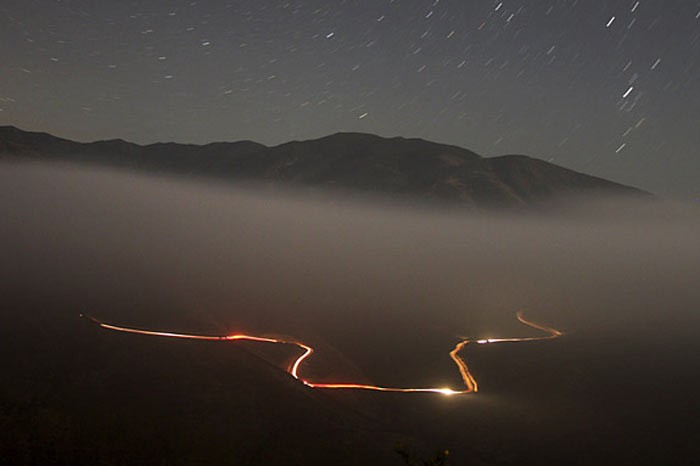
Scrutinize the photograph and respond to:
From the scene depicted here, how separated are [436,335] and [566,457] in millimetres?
28779

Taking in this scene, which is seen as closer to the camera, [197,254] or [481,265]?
[197,254]

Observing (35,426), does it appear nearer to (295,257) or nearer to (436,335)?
(436,335)

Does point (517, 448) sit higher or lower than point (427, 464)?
lower

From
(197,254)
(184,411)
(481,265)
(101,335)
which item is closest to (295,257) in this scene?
(197,254)

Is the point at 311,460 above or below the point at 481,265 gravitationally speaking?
below

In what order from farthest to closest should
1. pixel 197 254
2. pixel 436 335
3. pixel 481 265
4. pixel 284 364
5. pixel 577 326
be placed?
1. pixel 481 265
2. pixel 197 254
3. pixel 577 326
4. pixel 436 335
5. pixel 284 364

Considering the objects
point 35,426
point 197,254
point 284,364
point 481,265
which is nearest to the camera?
point 35,426

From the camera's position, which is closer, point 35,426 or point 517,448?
point 35,426

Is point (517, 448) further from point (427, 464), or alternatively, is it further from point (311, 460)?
point (427, 464)

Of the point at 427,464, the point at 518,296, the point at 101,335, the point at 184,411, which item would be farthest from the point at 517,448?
the point at 518,296

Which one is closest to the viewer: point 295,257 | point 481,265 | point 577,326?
point 577,326

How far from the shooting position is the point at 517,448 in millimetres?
34500

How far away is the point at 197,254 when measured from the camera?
12325 centimetres

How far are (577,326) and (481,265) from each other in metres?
Answer: 81.0
